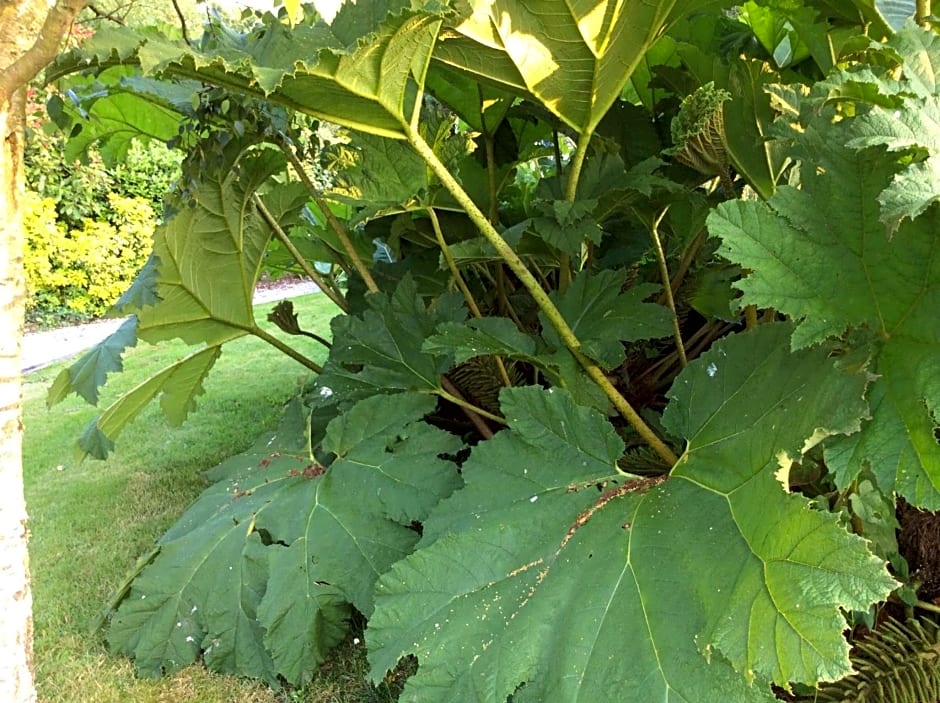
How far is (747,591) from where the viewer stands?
0.85 metres

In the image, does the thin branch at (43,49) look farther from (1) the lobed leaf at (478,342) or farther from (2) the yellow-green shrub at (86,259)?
(2) the yellow-green shrub at (86,259)

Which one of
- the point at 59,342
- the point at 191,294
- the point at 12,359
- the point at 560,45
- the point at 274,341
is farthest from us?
the point at 59,342

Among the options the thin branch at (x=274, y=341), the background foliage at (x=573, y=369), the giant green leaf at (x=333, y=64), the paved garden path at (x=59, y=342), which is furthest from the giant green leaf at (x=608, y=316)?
the paved garden path at (x=59, y=342)

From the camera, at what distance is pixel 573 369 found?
4.16 ft

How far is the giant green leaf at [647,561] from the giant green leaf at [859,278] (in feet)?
0.22

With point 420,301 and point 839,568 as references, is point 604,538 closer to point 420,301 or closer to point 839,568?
point 839,568

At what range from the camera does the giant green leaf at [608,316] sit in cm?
124

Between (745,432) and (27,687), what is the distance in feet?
3.43

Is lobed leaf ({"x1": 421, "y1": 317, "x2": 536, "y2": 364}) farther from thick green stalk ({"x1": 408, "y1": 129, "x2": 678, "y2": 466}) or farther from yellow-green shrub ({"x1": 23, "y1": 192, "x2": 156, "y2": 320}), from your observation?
yellow-green shrub ({"x1": 23, "y1": 192, "x2": 156, "y2": 320})

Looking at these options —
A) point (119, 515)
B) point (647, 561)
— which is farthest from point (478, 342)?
point (119, 515)

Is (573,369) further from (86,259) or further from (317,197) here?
(86,259)

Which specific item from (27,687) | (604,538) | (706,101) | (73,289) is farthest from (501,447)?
(73,289)

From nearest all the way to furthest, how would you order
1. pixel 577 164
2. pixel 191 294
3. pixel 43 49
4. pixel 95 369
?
pixel 43 49, pixel 577 164, pixel 95 369, pixel 191 294

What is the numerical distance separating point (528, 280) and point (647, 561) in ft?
1.50
